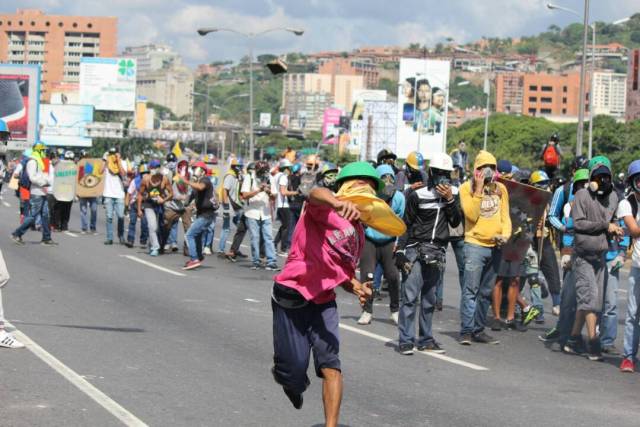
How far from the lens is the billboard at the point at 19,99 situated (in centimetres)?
7012

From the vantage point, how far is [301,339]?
724cm

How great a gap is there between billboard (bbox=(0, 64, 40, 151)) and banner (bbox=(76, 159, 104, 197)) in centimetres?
4517

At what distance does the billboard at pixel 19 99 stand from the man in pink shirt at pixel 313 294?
6471 cm

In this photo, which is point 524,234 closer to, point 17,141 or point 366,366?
point 366,366

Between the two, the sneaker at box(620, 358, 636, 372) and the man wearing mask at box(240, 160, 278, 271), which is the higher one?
the man wearing mask at box(240, 160, 278, 271)

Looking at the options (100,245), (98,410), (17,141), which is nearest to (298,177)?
(100,245)

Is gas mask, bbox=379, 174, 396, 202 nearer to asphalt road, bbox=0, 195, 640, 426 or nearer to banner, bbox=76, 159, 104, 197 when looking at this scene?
asphalt road, bbox=0, 195, 640, 426

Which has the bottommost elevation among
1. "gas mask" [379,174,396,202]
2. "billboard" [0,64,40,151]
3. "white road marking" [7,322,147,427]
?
"white road marking" [7,322,147,427]

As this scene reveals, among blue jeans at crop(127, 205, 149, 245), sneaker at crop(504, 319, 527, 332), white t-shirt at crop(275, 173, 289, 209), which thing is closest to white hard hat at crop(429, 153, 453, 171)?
sneaker at crop(504, 319, 527, 332)

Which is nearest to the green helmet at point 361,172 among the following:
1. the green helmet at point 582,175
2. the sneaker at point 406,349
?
the sneaker at point 406,349

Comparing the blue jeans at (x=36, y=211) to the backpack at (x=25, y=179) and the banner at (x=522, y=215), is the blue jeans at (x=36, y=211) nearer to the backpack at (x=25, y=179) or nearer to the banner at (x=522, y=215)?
the backpack at (x=25, y=179)

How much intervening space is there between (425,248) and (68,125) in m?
111

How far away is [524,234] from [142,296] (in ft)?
16.2

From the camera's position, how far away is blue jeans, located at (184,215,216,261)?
62.2 feet
